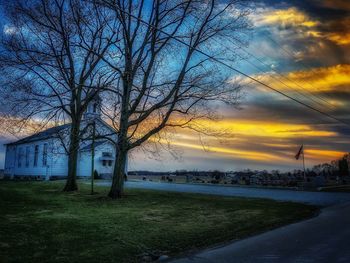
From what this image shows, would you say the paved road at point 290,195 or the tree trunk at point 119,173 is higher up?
the tree trunk at point 119,173

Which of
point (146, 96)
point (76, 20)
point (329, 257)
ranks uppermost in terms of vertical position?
point (76, 20)

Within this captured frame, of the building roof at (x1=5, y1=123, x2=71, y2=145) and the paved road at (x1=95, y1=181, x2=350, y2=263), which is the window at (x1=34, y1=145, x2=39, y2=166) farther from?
the paved road at (x1=95, y1=181, x2=350, y2=263)

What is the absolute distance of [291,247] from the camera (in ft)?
33.3

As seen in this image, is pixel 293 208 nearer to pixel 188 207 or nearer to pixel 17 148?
pixel 188 207

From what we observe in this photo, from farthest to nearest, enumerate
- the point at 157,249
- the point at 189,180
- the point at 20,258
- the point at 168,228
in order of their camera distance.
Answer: the point at 189,180, the point at 168,228, the point at 157,249, the point at 20,258

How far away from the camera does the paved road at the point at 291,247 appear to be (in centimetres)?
889

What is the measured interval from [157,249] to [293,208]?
33.1 feet

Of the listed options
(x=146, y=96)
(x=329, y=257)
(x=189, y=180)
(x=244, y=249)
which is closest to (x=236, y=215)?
(x=244, y=249)

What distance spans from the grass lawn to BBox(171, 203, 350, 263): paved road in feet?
2.26

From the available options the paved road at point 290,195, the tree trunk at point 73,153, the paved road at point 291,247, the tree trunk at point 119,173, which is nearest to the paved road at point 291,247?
the paved road at point 291,247

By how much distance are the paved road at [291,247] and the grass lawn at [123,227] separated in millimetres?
689

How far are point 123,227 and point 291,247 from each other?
4.88 meters

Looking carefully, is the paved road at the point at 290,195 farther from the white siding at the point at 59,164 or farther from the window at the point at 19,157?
the window at the point at 19,157

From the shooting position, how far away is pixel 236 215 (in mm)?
15727
